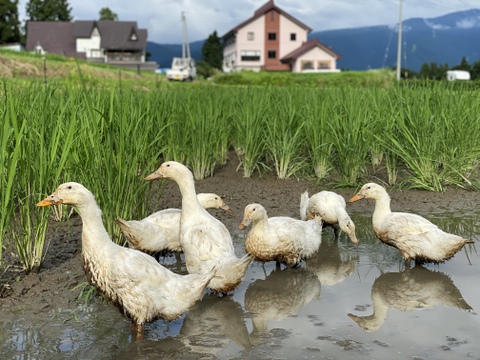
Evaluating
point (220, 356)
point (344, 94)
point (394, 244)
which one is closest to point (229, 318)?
point (220, 356)

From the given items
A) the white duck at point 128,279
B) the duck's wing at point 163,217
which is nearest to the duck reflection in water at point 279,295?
the white duck at point 128,279

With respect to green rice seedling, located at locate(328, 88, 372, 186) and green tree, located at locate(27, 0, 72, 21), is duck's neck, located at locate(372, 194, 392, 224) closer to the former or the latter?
green rice seedling, located at locate(328, 88, 372, 186)

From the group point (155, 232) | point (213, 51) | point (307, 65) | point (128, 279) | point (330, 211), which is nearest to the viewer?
point (128, 279)

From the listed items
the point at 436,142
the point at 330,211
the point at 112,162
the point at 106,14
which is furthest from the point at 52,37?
the point at 112,162

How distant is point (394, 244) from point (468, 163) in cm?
377

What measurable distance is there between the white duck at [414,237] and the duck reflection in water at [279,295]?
830 mm

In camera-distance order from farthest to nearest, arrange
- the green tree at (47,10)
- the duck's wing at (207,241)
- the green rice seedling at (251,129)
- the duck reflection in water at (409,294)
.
Result: the green tree at (47,10) → the green rice seedling at (251,129) → the duck's wing at (207,241) → the duck reflection in water at (409,294)

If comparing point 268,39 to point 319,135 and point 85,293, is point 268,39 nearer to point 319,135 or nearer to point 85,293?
point 319,135

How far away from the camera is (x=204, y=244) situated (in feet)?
15.0

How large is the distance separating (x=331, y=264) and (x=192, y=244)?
5.07ft

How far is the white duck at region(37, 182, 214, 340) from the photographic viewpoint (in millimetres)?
3799

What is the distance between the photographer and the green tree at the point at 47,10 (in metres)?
75.0

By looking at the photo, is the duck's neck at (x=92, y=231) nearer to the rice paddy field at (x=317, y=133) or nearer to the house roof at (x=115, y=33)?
the rice paddy field at (x=317, y=133)

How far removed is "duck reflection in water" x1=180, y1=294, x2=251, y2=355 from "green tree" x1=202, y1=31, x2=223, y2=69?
74.2 metres
